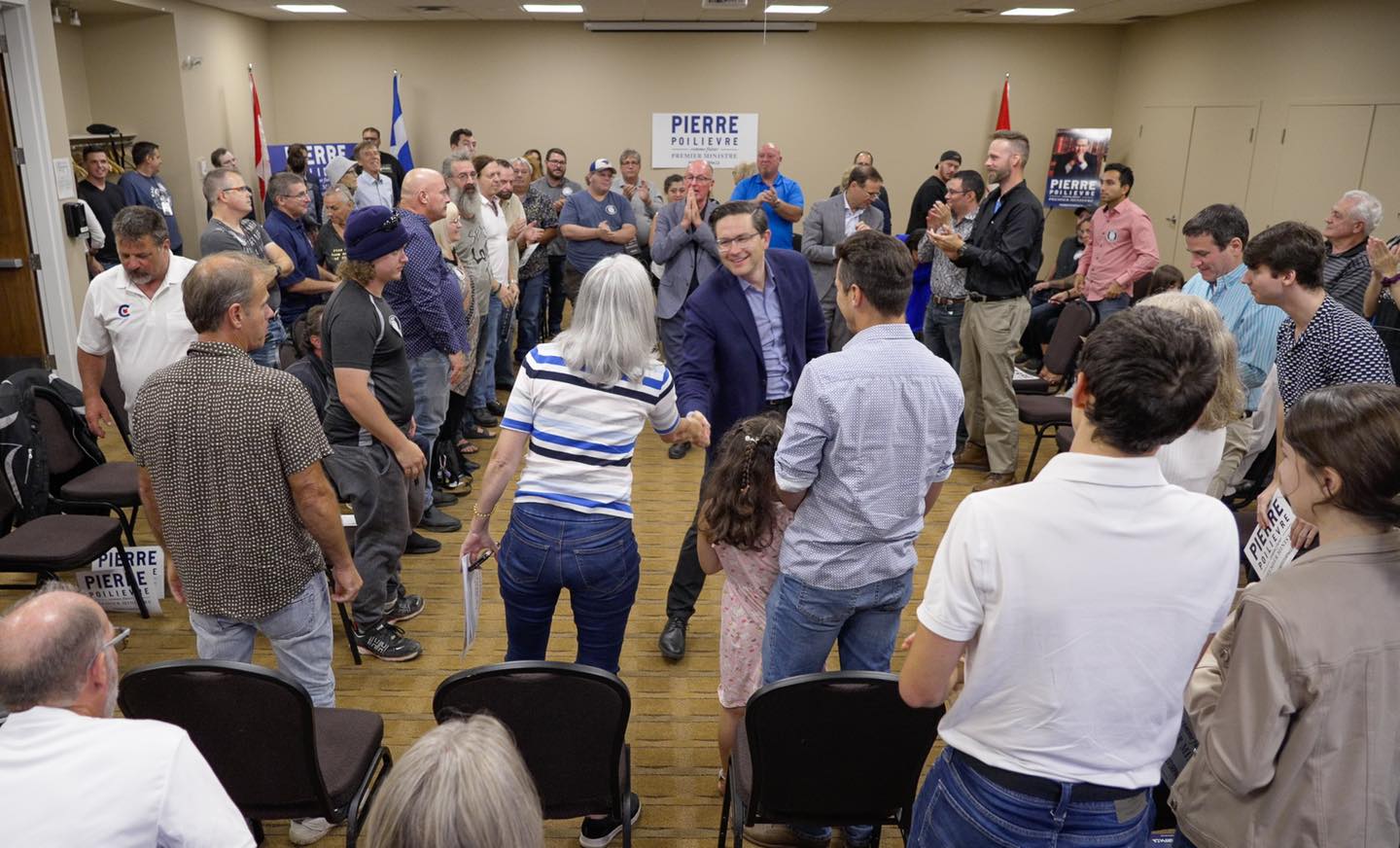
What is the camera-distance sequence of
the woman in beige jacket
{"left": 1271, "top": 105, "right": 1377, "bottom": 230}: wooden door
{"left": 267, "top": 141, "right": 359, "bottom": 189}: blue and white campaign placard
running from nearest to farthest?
the woman in beige jacket
{"left": 1271, "top": 105, "right": 1377, "bottom": 230}: wooden door
{"left": 267, "top": 141, "right": 359, "bottom": 189}: blue and white campaign placard

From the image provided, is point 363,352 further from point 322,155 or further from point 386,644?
point 322,155

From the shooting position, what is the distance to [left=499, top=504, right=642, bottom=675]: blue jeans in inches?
97.7

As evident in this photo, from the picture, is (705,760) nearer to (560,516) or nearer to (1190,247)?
(560,516)

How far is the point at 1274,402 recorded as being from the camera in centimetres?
370

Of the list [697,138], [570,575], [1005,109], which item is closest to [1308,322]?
[570,575]

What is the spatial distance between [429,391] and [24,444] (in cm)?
158

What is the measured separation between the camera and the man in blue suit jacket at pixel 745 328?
3.16m

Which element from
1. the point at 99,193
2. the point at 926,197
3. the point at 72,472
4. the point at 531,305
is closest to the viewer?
the point at 72,472

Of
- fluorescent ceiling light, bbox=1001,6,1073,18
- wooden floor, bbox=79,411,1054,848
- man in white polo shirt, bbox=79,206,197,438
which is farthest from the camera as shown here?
fluorescent ceiling light, bbox=1001,6,1073,18

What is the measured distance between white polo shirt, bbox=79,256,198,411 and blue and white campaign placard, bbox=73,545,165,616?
0.76 meters

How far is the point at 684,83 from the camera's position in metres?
11.3

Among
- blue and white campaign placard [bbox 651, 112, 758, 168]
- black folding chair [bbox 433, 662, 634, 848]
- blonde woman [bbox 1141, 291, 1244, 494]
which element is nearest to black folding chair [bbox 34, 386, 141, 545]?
black folding chair [bbox 433, 662, 634, 848]

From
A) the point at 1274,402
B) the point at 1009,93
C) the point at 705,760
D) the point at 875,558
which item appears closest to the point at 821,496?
the point at 875,558

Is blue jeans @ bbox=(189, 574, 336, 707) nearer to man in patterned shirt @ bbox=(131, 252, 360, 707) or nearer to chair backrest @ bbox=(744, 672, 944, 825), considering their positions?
man in patterned shirt @ bbox=(131, 252, 360, 707)
